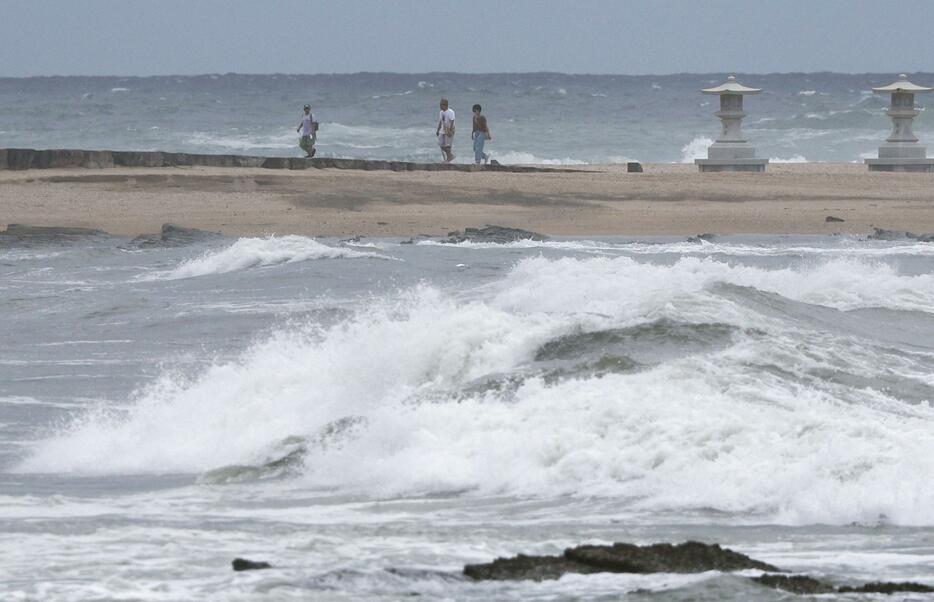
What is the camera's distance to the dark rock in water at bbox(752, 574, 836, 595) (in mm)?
6152

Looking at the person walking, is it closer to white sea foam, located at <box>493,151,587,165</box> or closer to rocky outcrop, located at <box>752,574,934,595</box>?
white sea foam, located at <box>493,151,587,165</box>

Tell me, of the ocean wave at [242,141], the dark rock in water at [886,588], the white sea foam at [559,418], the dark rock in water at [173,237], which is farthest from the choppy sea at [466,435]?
the ocean wave at [242,141]

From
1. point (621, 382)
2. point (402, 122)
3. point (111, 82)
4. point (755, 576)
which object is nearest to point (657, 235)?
point (621, 382)

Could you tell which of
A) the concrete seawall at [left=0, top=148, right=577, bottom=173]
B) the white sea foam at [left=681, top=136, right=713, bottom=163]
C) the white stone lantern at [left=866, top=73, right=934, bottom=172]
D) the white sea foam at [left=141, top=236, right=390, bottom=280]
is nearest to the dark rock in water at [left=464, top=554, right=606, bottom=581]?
the white sea foam at [left=141, top=236, right=390, bottom=280]

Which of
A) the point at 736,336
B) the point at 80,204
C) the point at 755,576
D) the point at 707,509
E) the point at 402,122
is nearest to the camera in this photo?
the point at 755,576

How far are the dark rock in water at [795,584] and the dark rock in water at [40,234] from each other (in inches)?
564

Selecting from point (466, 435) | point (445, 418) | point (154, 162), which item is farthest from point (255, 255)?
point (154, 162)

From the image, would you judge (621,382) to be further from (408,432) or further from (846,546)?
(846,546)

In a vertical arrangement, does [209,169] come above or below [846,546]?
above

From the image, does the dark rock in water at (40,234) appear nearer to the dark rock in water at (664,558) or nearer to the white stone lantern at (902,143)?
the dark rock in water at (664,558)

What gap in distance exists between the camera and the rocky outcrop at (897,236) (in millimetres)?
19391

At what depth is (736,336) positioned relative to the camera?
35.6 ft

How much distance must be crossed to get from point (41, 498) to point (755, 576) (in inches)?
139

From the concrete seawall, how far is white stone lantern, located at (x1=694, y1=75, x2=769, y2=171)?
364 cm
